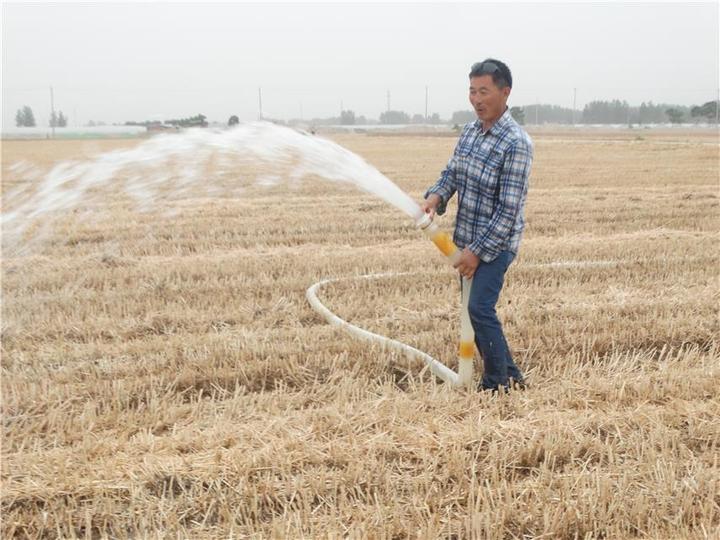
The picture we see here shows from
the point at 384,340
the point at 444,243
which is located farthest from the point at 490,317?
the point at 384,340

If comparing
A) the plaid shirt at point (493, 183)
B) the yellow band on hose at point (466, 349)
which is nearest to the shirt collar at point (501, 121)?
the plaid shirt at point (493, 183)

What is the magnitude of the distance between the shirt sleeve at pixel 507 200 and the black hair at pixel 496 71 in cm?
34

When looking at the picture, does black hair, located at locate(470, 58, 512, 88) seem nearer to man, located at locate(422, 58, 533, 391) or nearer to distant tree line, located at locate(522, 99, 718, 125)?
man, located at locate(422, 58, 533, 391)

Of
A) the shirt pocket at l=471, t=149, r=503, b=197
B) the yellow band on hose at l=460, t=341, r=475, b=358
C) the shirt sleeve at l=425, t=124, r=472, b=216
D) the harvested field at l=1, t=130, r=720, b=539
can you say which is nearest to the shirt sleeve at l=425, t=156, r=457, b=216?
the shirt sleeve at l=425, t=124, r=472, b=216

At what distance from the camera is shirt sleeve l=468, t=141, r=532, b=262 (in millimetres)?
3639

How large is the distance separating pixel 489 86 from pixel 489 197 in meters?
0.60

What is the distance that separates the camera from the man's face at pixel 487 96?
3.62 meters

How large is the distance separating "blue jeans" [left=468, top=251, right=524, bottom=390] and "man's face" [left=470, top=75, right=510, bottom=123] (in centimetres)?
78

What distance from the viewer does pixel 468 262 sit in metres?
3.78

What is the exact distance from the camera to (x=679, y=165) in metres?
20.6

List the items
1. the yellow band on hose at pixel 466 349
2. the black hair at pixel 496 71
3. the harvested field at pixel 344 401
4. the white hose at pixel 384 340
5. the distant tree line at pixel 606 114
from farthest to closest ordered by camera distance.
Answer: the distant tree line at pixel 606 114, the white hose at pixel 384 340, the yellow band on hose at pixel 466 349, the black hair at pixel 496 71, the harvested field at pixel 344 401

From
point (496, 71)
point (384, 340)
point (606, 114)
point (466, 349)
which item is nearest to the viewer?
point (496, 71)

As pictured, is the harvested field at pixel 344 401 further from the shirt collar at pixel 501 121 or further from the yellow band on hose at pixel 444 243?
the shirt collar at pixel 501 121

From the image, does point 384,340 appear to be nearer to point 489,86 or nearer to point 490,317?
point 490,317
